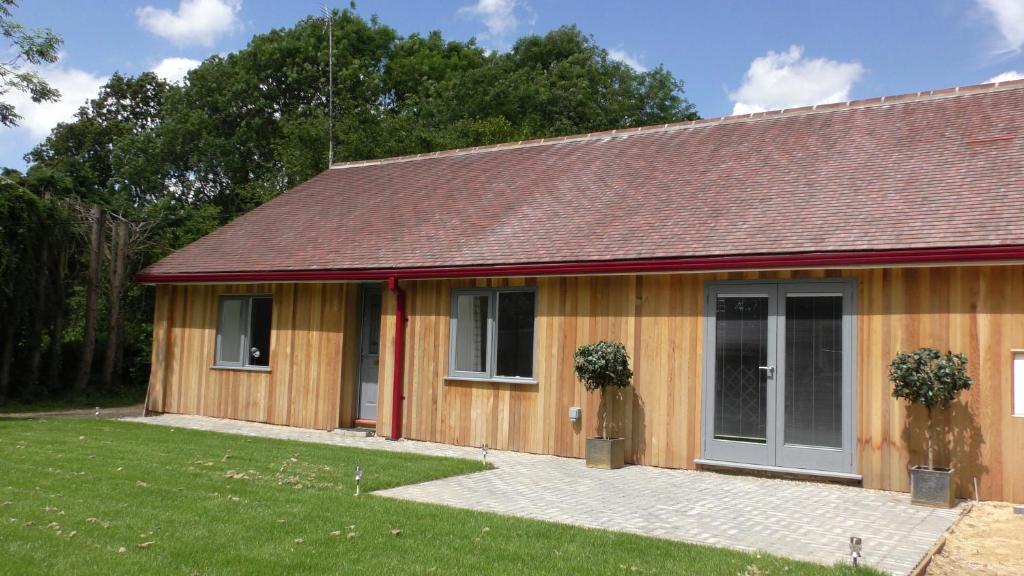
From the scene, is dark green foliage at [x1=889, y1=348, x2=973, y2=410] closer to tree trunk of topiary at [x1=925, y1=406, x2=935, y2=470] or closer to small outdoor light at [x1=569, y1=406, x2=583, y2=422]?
tree trunk of topiary at [x1=925, y1=406, x2=935, y2=470]

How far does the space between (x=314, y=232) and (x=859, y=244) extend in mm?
9096

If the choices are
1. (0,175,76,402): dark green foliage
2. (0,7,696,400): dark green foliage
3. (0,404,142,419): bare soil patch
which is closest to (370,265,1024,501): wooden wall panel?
(0,404,142,419): bare soil patch

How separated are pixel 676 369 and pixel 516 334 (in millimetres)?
2280

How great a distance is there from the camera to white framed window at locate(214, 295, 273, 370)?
1406 centimetres

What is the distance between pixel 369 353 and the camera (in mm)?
13344

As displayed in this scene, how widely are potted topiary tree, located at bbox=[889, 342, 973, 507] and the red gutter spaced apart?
0.92 m

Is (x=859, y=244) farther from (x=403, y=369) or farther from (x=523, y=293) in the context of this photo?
(x=403, y=369)

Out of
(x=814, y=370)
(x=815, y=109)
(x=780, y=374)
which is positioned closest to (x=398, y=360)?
(x=780, y=374)

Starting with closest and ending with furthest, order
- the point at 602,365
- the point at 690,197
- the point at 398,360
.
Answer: the point at 602,365, the point at 690,197, the point at 398,360

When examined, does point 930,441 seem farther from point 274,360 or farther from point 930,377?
point 274,360

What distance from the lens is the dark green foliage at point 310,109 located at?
98.3 feet

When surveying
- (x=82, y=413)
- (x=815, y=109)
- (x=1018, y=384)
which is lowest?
(x=82, y=413)

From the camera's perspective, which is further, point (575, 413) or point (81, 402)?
point (81, 402)

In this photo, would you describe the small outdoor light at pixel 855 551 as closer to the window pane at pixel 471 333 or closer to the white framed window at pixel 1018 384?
the white framed window at pixel 1018 384
